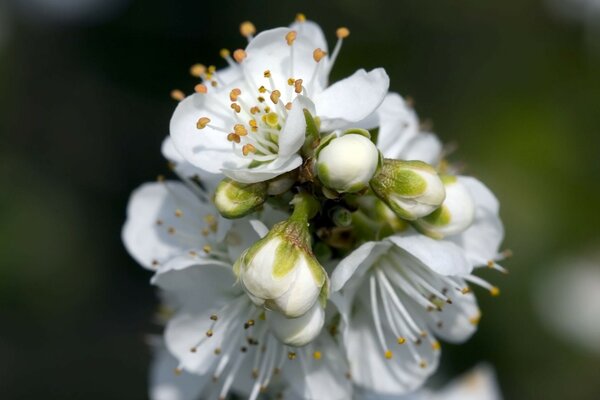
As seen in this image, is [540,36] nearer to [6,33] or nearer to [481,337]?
[481,337]

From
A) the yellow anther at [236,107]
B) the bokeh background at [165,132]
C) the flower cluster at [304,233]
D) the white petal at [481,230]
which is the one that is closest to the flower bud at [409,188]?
the flower cluster at [304,233]

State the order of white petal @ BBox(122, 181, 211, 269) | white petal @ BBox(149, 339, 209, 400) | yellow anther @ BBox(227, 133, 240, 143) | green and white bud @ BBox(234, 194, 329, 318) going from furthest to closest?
white petal @ BBox(149, 339, 209, 400) → white petal @ BBox(122, 181, 211, 269) → yellow anther @ BBox(227, 133, 240, 143) → green and white bud @ BBox(234, 194, 329, 318)

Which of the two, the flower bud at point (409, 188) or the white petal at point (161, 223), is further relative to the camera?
the white petal at point (161, 223)

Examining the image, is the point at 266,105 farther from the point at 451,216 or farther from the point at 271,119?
the point at 451,216

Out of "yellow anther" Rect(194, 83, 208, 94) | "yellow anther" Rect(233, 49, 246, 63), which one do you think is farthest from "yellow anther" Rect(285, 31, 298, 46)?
"yellow anther" Rect(194, 83, 208, 94)

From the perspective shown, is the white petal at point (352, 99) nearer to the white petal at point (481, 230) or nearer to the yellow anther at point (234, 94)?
the yellow anther at point (234, 94)

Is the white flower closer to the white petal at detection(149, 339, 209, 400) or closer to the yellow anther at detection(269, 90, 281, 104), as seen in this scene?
the yellow anther at detection(269, 90, 281, 104)

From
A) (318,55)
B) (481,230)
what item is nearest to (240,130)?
(318,55)
